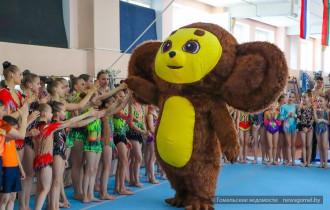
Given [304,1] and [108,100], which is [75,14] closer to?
[108,100]

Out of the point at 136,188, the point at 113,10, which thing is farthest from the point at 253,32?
the point at 136,188

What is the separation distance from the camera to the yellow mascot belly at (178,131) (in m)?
4.04

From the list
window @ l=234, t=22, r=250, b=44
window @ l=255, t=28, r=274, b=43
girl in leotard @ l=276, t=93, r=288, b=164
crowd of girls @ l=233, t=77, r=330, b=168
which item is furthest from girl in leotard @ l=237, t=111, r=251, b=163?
window @ l=255, t=28, r=274, b=43

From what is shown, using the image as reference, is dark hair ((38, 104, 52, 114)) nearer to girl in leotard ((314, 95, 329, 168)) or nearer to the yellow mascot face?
the yellow mascot face

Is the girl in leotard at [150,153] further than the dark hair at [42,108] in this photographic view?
Yes

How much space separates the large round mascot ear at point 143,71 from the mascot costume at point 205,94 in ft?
1.00

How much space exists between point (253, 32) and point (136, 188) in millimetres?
11929

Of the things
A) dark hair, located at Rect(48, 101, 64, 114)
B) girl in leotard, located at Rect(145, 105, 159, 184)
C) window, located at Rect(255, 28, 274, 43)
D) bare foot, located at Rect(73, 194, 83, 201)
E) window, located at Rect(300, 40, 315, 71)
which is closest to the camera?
dark hair, located at Rect(48, 101, 64, 114)

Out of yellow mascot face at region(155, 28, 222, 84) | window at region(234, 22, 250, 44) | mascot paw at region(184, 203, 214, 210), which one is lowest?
mascot paw at region(184, 203, 214, 210)

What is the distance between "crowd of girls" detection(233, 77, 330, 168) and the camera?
24.4 feet

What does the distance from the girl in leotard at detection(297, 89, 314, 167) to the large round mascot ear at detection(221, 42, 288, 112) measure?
383cm

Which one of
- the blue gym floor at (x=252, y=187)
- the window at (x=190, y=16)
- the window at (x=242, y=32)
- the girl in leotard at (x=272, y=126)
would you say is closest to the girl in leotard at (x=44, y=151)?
the blue gym floor at (x=252, y=187)

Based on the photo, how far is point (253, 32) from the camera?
16141 millimetres

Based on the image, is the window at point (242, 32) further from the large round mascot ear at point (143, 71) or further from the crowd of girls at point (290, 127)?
the large round mascot ear at point (143, 71)
